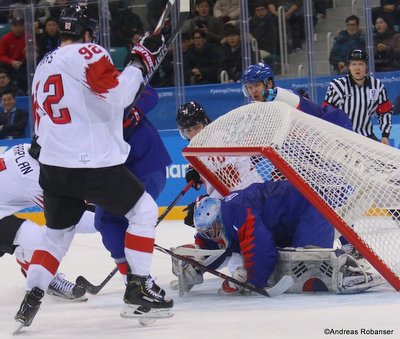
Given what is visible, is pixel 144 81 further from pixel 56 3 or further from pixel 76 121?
pixel 56 3

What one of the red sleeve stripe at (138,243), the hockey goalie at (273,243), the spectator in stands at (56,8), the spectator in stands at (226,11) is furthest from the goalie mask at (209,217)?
the spectator in stands at (56,8)

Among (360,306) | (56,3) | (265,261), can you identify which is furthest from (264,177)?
(56,3)

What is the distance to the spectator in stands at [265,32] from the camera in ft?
26.8

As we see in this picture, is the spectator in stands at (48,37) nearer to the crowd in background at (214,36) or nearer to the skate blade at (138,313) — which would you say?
the crowd in background at (214,36)

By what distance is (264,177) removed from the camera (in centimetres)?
514

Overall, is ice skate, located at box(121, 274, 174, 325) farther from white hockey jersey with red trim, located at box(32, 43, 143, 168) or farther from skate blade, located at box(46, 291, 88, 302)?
skate blade, located at box(46, 291, 88, 302)

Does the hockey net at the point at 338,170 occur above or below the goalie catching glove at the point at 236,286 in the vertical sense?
above

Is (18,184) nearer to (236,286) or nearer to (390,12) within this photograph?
(236,286)

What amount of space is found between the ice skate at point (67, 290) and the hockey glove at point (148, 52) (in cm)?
122

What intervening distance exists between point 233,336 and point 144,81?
98cm

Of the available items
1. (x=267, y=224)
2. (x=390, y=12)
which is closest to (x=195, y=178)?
(x=267, y=224)

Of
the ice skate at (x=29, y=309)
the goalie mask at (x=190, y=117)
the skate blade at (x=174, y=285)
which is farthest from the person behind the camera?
the goalie mask at (x=190, y=117)

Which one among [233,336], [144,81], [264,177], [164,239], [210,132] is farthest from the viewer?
[164,239]

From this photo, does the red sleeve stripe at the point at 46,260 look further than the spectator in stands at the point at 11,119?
No
